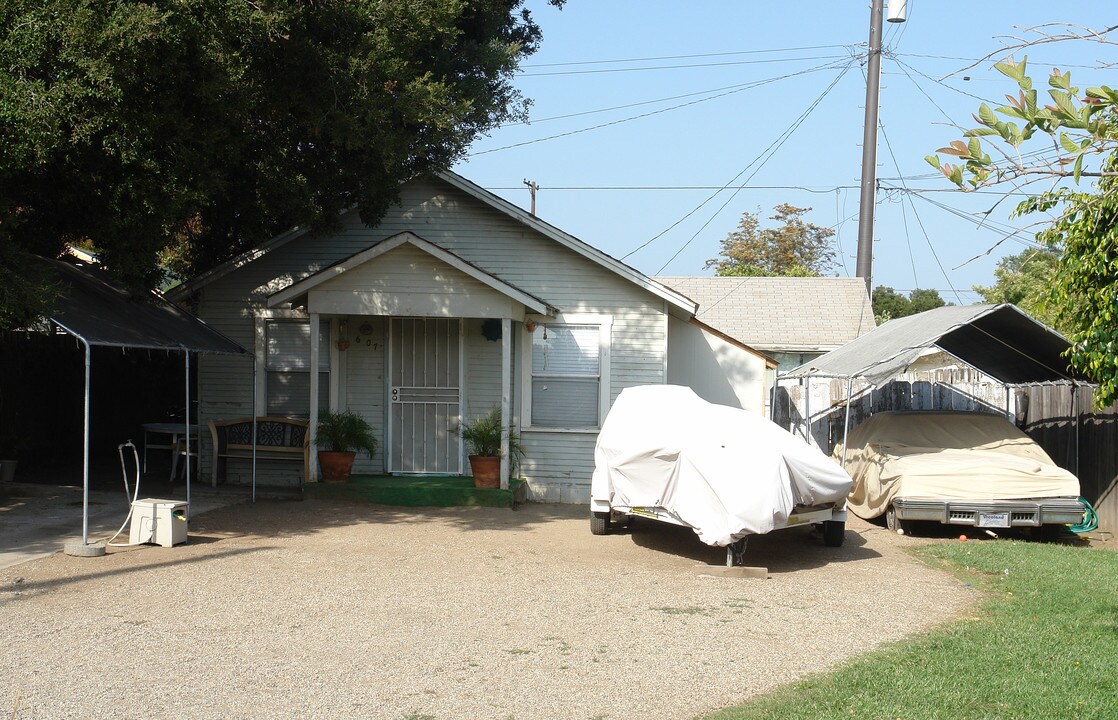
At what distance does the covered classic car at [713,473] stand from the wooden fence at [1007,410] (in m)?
2.57

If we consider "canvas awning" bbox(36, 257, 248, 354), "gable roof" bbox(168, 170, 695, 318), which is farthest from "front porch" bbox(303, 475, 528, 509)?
"gable roof" bbox(168, 170, 695, 318)

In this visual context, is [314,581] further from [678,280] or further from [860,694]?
[678,280]

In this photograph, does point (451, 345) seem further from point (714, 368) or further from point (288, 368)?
point (714, 368)

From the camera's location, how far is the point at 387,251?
47.9 ft

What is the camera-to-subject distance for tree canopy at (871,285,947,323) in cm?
4975

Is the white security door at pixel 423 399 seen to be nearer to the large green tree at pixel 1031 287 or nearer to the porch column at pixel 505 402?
the porch column at pixel 505 402

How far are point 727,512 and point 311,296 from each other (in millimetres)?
7261

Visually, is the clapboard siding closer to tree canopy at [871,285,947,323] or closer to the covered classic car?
the covered classic car

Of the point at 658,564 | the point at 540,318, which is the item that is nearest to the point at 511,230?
the point at 540,318

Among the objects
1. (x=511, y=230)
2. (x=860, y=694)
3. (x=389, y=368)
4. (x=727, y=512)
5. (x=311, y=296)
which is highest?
(x=511, y=230)

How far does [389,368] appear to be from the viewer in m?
15.8

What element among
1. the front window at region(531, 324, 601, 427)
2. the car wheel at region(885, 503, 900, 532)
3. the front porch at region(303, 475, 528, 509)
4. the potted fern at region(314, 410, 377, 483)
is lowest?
the car wheel at region(885, 503, 900, 532)

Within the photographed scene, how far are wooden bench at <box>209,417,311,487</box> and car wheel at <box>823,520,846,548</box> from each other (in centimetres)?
748

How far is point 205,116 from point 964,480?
9899 mm
